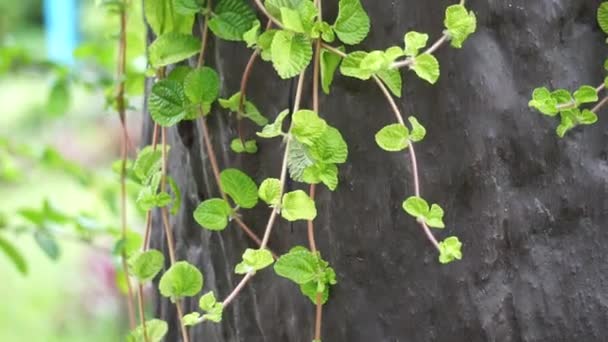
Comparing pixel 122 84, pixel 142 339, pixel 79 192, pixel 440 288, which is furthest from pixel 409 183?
pixel 79 192

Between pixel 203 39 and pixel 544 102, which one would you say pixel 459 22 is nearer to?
pixel 544 102

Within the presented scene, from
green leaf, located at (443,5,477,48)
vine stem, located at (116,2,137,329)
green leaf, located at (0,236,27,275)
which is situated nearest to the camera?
green leaf, located at (443,5,477,48)

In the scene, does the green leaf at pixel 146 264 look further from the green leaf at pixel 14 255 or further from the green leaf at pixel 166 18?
the green leaf at pixel 14 255

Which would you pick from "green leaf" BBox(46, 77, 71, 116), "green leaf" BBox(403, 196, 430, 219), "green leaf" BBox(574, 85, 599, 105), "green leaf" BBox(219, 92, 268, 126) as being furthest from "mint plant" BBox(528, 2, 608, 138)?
"green leaf" BBox(46, 77, 71, 116)

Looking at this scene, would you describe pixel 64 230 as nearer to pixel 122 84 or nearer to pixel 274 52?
pixel 122 84

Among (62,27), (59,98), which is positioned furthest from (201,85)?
(62,27)

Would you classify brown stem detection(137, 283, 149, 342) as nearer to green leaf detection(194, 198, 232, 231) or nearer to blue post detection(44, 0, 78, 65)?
green leaf detection(194, 198, 232, 231)

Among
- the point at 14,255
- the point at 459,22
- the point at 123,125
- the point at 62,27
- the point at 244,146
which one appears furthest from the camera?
the point at 62,27
